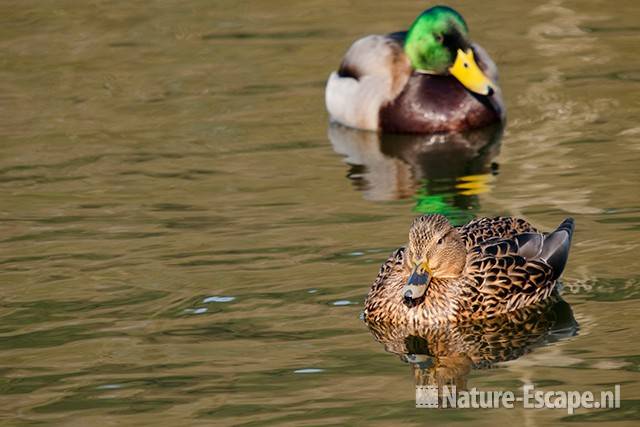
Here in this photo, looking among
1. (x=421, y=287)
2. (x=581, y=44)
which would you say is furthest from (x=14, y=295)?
(x=581, y=44)

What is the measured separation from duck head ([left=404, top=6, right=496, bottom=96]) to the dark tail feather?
4866mm

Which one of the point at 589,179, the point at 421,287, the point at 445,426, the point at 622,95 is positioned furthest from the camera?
the point at 622,95

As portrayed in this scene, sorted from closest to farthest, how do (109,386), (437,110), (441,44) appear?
1. (109,386)
2. (437,110)
3. (441,44)

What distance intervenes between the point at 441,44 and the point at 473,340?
5.76m

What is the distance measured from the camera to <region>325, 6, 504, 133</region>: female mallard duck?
13.2 meters

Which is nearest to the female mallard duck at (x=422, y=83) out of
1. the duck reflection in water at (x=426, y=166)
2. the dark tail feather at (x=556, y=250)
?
the duck reflection in water at (x=426, y=166)

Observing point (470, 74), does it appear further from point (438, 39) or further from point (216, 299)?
point (216, 299)

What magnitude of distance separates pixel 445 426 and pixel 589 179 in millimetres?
4368

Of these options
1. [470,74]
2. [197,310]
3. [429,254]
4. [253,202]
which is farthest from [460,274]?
[470,74]

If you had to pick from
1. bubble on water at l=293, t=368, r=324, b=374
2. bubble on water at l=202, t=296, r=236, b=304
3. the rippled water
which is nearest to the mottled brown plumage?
the rippled water

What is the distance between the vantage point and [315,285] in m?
8.80

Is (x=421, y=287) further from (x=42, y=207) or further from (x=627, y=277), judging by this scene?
(x=42, y=207)

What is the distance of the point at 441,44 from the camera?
13.5 meters

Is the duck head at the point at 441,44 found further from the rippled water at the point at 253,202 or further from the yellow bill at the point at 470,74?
the rippled water at the point at 253,202
